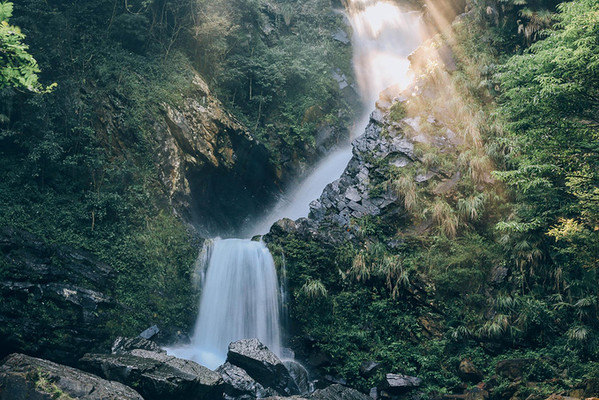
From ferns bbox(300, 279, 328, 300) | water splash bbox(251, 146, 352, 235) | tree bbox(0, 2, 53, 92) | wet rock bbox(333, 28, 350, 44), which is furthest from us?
wet rock bbox(333, 28, 350, 44)

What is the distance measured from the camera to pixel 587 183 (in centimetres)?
914

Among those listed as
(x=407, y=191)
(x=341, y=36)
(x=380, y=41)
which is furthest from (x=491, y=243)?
(x=380, y=41)

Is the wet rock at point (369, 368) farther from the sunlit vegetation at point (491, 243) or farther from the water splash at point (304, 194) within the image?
the water splash at point (304, 194)

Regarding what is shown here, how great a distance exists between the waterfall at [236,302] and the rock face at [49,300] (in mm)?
2669

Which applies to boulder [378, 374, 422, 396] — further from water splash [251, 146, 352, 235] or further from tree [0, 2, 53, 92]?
tree [0, 2, 53, 92]

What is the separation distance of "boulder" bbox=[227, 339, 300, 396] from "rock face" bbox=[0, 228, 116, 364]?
3818 millimetres

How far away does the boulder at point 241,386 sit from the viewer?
30.7 ft

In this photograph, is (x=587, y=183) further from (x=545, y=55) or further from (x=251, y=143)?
(x=251, y=143)

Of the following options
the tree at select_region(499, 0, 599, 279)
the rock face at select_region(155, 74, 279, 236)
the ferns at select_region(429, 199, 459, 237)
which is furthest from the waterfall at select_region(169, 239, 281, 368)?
the tree at select_region(499, 0, 599, 279)

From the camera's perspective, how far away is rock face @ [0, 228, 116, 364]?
9.83 metres

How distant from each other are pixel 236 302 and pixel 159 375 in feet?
14.8

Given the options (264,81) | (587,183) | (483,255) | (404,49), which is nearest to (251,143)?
(264,81)

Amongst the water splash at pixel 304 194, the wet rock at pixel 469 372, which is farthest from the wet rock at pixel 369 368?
the water splash at pixel 304 194

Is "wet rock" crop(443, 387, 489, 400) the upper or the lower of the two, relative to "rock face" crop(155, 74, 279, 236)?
lower
